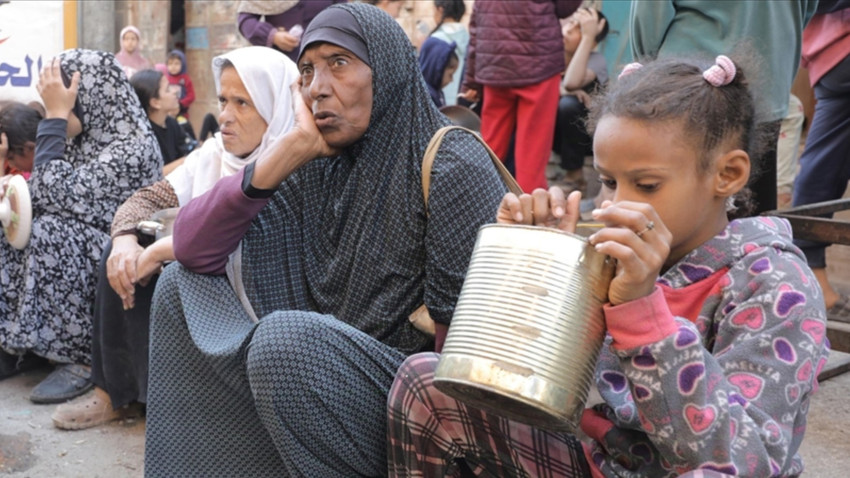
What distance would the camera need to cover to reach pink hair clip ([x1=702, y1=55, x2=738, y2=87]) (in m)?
1.73

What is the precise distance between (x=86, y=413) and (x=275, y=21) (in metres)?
2.92

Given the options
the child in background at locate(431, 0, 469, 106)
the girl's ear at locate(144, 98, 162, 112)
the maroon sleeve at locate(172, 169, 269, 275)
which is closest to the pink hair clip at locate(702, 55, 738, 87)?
the maroon sleeve at locate(172, 169, 269, 275)

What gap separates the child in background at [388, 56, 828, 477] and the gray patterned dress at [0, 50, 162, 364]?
7.13 ft

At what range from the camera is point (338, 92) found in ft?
8.03

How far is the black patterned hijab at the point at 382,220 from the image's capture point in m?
2.33

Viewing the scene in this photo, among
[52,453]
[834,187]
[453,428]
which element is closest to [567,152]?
[834,187]

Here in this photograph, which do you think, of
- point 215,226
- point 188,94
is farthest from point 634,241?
point 188,94

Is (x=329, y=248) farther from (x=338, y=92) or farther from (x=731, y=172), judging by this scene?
(x=731, y=172)

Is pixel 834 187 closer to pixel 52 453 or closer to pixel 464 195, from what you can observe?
pixel 464 195

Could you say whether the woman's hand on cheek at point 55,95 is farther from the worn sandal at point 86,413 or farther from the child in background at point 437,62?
the child in background at point 437,62

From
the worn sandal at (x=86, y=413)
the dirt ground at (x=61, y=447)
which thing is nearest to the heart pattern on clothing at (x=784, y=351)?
the dirt ground at (x=61, y=447)

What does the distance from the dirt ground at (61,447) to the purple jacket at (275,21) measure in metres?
2.63

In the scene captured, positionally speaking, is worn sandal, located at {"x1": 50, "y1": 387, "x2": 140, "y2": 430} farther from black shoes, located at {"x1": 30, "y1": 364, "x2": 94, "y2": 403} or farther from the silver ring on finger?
the silver ring on finger

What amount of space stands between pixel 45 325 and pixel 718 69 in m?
2.97
